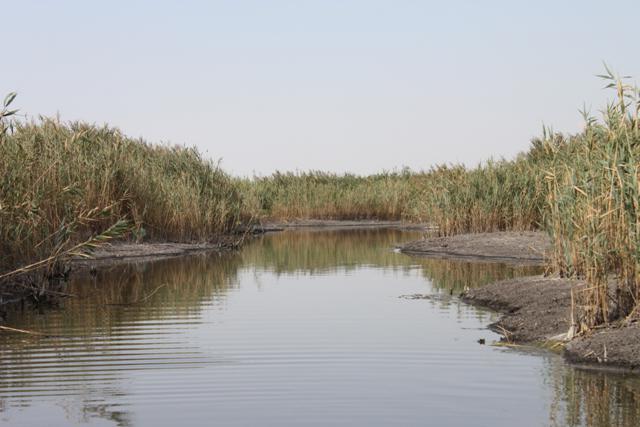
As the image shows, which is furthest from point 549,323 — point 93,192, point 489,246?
point 93,192

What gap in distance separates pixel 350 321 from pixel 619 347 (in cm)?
402

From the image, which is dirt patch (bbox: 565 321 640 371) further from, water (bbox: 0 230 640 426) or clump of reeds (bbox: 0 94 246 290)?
clump of reeds (bbox: 0 94 246 290)

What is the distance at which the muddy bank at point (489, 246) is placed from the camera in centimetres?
2155

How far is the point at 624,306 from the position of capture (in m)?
10.4

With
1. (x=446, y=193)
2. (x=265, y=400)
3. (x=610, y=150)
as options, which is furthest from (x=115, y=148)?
(x=265, y=400)

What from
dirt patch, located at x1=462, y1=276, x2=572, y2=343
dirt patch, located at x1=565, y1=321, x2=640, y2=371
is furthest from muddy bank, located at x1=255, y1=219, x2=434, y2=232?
dirt patch, located at x1=565, y1=321, x2=640, y2=371

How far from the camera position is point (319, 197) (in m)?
40.8

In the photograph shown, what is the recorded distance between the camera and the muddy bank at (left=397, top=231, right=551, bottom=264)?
21.5 metres

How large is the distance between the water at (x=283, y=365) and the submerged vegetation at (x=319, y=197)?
1.09 metres

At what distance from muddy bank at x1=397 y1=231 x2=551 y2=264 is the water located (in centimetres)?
454

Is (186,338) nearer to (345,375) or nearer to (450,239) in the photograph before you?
(345,375)

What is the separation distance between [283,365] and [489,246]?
13.5 metres

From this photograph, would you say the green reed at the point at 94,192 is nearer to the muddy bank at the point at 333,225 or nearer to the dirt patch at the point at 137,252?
the dirt patch at the point at 137,252

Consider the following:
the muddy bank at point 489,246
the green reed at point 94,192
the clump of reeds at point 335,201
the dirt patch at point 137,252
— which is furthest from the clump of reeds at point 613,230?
the clump of reeds at point 335,201
